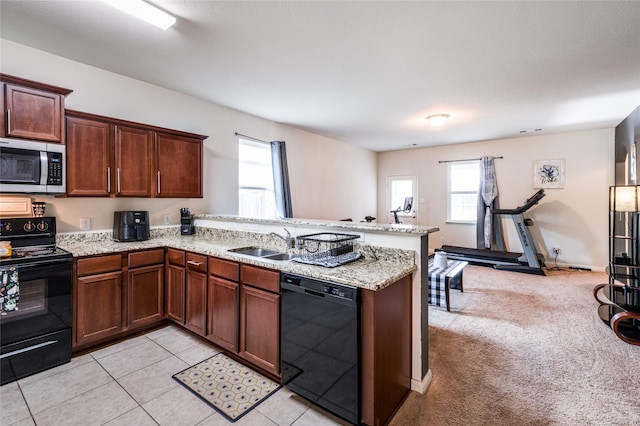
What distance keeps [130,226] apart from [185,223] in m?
0.70

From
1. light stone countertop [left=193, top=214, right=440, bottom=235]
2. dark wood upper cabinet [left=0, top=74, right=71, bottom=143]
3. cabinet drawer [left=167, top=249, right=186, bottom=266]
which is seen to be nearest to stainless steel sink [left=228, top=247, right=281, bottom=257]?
light stone countertop [left=193, top=214, right=440, bottom=235]

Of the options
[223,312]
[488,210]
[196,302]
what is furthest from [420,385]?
[488,210]

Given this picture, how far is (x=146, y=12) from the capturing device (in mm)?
2070

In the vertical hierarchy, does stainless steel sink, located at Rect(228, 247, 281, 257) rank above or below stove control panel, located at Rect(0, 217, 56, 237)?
below

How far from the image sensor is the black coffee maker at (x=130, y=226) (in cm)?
300

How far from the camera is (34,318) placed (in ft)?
7.16

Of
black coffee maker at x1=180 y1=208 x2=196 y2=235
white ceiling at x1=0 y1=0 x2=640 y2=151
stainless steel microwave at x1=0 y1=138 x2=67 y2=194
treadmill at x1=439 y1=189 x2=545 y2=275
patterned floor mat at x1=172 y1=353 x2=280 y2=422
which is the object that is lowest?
patterned floor mat at x1=172 y1=353 x2=280 y2=422

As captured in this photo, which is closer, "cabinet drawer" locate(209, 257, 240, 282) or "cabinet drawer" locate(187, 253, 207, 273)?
"cabinet drawer" locate(209, 257, 240, 282)

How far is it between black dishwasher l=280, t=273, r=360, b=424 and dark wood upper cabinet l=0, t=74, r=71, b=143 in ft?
7.67

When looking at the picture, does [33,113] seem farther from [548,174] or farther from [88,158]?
[548,174]

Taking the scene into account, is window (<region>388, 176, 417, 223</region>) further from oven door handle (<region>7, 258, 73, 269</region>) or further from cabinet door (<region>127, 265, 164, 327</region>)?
oven door handle (<region>7, 258, 73, 269</region>)

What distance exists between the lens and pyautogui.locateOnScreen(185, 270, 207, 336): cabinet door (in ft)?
8.59

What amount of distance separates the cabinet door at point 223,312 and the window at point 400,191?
5897 mm

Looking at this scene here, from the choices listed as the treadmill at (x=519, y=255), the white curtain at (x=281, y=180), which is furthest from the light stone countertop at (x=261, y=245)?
the treadmill at (x=519, y=255)
